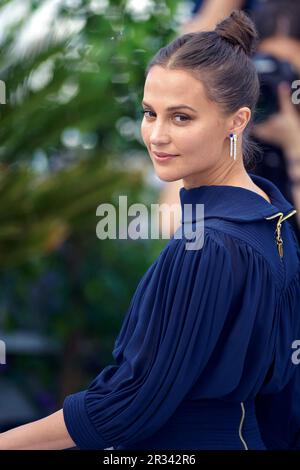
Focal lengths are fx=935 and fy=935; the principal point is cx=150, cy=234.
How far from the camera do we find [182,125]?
1.73 meters

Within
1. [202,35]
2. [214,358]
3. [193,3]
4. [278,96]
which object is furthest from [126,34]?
[214,358]

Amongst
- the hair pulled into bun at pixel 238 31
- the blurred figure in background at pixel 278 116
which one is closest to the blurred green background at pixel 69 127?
the blurred figure in background at pixel 278 116

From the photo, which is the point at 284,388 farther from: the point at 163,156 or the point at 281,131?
the point at 281,131

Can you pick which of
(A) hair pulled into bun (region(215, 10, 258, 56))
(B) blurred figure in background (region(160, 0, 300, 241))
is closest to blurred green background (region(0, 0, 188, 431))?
(B) blurred figure in background (region(160, 0, 300, 241))

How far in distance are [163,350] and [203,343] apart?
7 centimetres

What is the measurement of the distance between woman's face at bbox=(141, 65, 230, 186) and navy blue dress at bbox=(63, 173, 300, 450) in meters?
0.07

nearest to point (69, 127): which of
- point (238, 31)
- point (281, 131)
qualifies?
point (281, 131)

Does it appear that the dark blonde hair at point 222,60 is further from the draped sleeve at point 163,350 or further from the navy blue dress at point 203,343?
the draped sleeve at point 163,350

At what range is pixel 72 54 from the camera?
480 centimetres

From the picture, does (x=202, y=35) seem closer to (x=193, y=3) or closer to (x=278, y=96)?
(x=278, y=96)

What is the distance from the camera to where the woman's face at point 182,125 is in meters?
1.71

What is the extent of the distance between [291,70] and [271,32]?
217 millimetres

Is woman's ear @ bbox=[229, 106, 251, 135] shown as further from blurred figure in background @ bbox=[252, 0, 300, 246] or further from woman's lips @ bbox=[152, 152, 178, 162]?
blurred figure in background @ bbox=[252, 0, 300, 246]

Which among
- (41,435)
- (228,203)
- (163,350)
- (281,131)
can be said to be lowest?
(41,435)
